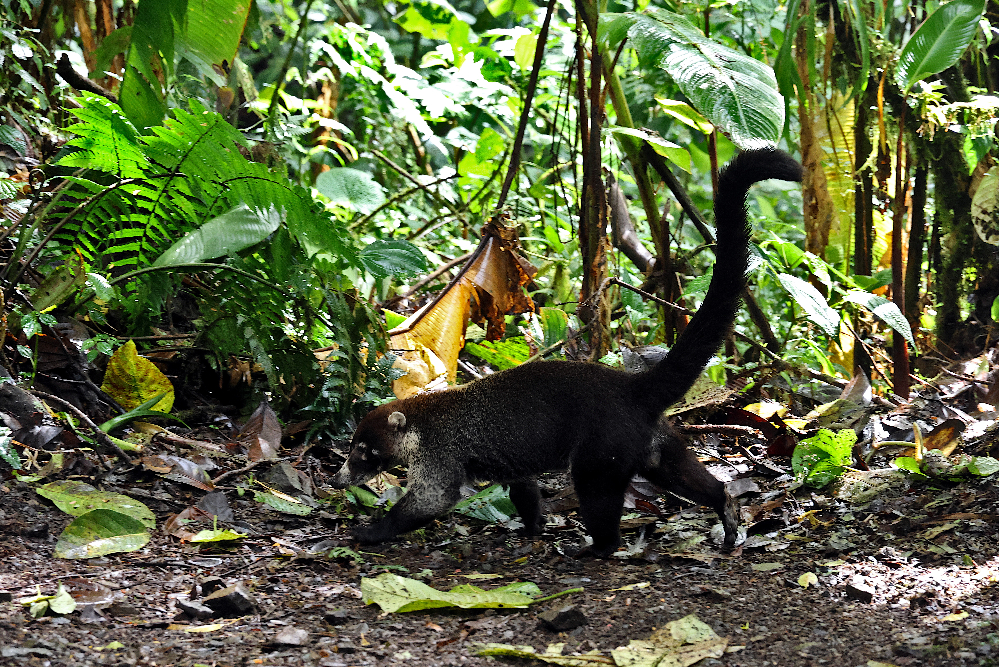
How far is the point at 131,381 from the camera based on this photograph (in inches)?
150

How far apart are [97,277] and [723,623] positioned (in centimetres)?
248

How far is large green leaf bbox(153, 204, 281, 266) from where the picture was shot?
350cm

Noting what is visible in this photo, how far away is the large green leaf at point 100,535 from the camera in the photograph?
273cm

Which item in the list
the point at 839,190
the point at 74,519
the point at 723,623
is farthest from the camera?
the point at 839,190

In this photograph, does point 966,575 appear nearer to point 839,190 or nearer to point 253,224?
point 253,224

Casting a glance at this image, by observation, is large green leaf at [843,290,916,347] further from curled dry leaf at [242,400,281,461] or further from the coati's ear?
curled dry leaf at [242,400,281,461]

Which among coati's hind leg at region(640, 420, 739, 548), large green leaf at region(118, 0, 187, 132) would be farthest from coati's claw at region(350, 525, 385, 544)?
large green leaf at region(118, 0, 187, 132)

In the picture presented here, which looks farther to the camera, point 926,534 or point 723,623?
point 926,534

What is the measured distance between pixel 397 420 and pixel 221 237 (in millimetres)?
1032

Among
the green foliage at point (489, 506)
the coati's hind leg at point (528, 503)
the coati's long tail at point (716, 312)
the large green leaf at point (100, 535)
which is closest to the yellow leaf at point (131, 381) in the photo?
the large green leaf at point (100, 535)

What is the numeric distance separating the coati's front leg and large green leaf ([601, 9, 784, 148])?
1.74m

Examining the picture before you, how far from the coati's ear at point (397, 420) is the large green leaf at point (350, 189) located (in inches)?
73.6

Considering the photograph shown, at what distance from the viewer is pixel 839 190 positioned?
5465mm

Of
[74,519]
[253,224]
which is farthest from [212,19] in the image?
[74,519]
